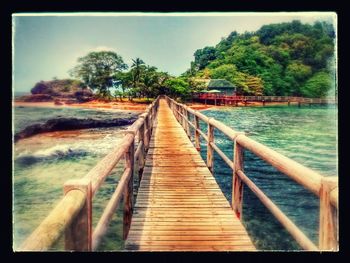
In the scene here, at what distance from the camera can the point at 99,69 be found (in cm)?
463

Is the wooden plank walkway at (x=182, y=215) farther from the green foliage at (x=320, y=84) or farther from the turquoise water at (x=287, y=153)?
the green foliage at (x=320, y=84)

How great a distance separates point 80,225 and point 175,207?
1568mm

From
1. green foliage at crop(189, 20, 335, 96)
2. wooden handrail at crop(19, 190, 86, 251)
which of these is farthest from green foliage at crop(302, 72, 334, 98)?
wooden handrail at crop(19, 190, 86, 251)

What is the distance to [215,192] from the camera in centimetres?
340

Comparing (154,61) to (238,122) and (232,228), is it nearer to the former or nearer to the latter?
(232,228)

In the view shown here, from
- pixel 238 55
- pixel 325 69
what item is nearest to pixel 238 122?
pixel 238 55

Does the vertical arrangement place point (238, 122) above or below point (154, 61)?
below

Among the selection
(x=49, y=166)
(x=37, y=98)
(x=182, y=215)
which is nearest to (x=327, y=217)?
(x=182, y=215)

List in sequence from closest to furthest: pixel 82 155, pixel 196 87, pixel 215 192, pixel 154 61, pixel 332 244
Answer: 1. pixel 332 244
2. pixel 215 192
3. pixel 154 61
4. pixel 196 87
5. pixel 82 155

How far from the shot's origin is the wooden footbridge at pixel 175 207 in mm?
1377

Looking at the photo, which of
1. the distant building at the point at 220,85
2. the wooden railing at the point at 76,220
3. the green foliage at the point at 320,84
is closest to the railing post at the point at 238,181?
the wooden railing at the point at 76,220

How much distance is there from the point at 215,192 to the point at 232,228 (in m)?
0.86

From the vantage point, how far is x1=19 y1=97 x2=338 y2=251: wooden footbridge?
138cm

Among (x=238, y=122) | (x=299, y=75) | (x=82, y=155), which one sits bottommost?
(x=82, y=155)
